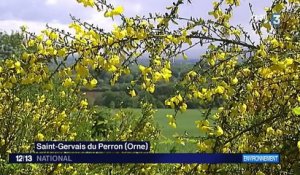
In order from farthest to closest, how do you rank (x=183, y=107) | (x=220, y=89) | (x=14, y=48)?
(x=14, y=48) → (x=183, y=107) → (x=220, y=89)

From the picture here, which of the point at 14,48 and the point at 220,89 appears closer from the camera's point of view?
the point at 220,89

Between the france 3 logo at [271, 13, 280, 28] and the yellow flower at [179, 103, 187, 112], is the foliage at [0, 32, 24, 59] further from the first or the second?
the france 3 logo at [271, 13, 280, 28]

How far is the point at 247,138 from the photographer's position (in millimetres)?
4285

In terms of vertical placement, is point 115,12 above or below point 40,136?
above

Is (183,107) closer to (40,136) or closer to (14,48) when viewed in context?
(40,136)

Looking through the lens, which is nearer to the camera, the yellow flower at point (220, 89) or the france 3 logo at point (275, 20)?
the yellow flower at point (220, 89)

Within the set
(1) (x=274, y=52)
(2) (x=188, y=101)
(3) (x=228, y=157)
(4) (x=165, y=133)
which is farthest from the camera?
(4) (x=165, y=133)

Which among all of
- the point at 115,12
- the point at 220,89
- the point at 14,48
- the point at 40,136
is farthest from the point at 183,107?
the point at 14,48

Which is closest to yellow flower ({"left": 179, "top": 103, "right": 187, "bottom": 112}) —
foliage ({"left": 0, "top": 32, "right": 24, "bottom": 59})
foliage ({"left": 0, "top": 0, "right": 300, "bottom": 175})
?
foliage ({"left": 0, "top": 0, "right": 300, "bottom": 175})

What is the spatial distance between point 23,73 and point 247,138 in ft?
5.50

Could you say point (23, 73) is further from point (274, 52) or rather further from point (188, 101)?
point (274, 52)

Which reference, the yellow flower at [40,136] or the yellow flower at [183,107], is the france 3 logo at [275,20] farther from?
the yellow flower at [40,136]

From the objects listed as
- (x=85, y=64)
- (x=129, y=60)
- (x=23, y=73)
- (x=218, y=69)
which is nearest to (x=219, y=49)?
(x=218, y=69)

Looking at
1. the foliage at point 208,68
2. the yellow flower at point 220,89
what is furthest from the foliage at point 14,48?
the yellow flower at point 220,89
